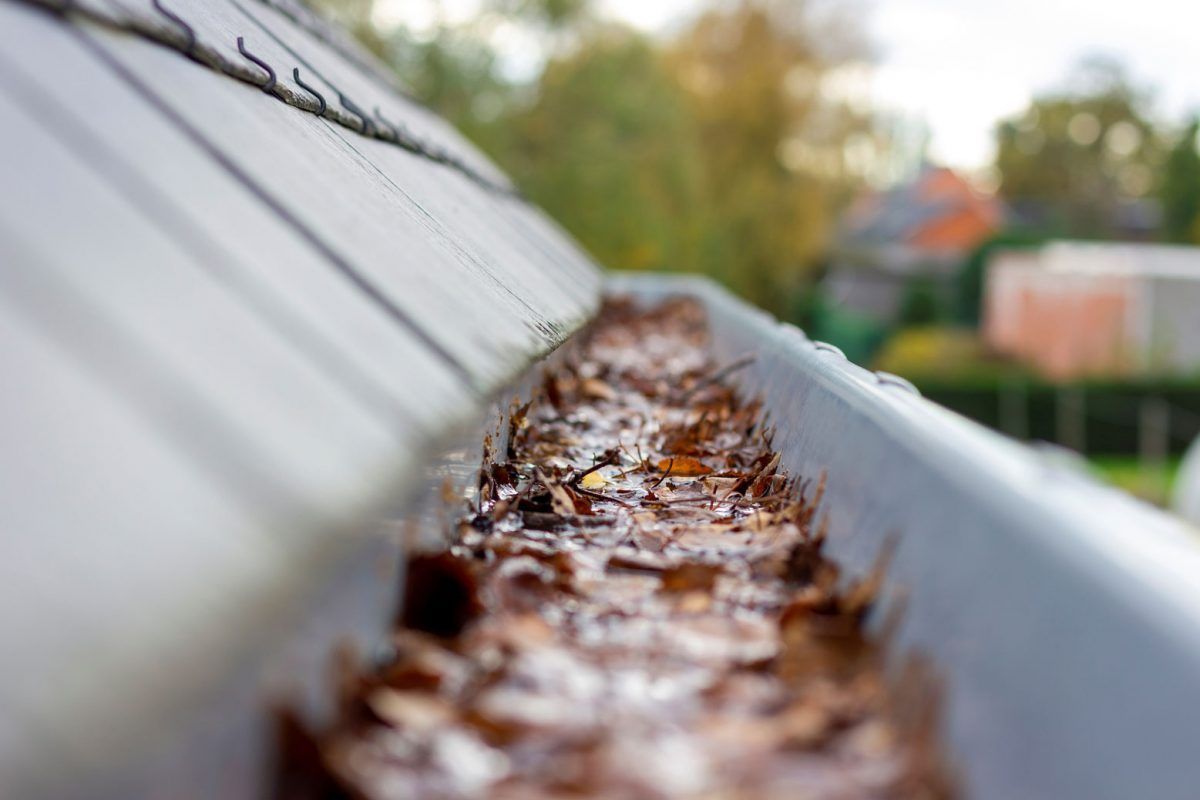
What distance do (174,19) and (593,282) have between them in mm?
3444

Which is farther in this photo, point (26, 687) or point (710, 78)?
point (710, 78)

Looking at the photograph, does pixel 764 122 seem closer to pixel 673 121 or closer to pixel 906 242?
pixel 673 121

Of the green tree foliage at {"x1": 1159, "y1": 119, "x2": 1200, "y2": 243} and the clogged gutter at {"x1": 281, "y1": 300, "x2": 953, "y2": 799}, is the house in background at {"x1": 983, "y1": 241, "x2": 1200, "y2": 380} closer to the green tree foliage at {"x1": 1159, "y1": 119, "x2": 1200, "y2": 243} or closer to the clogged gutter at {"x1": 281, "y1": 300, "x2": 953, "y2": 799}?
the clogged gutter at {"x1": 281, "y1": 300, "x2": 953, "y2": 799}

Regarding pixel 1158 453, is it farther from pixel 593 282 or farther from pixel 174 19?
pixel 174 19

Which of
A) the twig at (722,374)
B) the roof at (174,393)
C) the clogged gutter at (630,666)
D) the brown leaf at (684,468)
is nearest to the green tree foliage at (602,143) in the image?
the twig at (722,374)

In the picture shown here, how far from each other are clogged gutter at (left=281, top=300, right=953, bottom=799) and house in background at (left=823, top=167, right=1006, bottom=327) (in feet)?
111

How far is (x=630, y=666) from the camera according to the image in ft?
3.74

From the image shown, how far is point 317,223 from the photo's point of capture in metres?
1.33

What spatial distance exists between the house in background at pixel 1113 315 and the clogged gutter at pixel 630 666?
24733 millimetres

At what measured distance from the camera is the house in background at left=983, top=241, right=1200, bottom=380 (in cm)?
2450

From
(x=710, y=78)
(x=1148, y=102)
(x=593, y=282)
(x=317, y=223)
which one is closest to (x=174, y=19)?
(x=317, y=223)

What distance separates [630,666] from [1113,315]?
25763mm

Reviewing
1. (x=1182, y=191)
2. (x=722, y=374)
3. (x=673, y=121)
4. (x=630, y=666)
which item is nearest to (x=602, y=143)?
(x=673, y=121)

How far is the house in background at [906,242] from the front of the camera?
4144 centimetres
